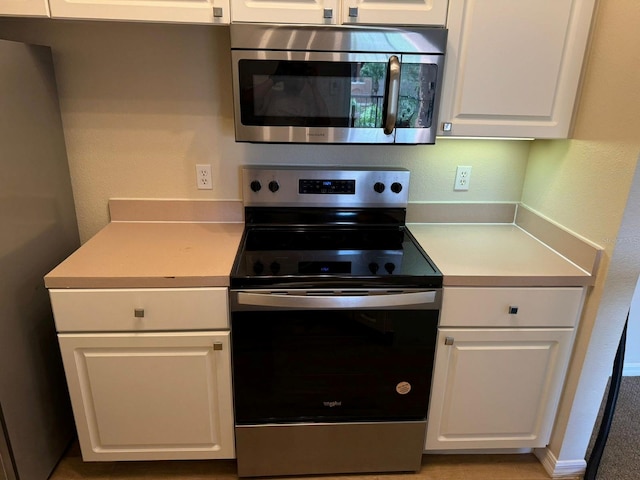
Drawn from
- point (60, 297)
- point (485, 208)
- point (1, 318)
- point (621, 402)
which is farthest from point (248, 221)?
point (621, 402)

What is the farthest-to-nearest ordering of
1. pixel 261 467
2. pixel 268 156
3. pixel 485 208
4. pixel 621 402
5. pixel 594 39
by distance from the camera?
1. pixel 621 402
2. pixel 485 208
3. pixel 268 156
4. pixel 261 467
5. pixel 594 39

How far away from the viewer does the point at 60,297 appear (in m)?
1.35

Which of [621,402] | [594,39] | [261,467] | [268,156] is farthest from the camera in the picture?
[621,402]

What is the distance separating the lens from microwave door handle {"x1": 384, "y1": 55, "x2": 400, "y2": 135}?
1379 millimetres

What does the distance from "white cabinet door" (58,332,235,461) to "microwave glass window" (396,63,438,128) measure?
98cm

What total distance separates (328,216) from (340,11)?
787 mm

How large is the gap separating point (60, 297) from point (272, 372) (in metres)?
0.73

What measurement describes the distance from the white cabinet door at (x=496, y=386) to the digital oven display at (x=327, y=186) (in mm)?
687

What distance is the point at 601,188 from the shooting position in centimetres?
144

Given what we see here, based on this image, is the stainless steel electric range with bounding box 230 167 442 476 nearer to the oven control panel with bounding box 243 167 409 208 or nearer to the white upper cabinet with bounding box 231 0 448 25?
the oven control panel with bounding box 243 167 409 208

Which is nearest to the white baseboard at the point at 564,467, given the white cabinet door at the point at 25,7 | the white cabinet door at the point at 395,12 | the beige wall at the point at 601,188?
the beige wall at the point at 601,188

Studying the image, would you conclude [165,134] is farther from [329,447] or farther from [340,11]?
[329,447]

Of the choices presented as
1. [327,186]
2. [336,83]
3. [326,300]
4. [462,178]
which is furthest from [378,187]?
[326,300]

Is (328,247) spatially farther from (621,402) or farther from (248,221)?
→ (621,402)
